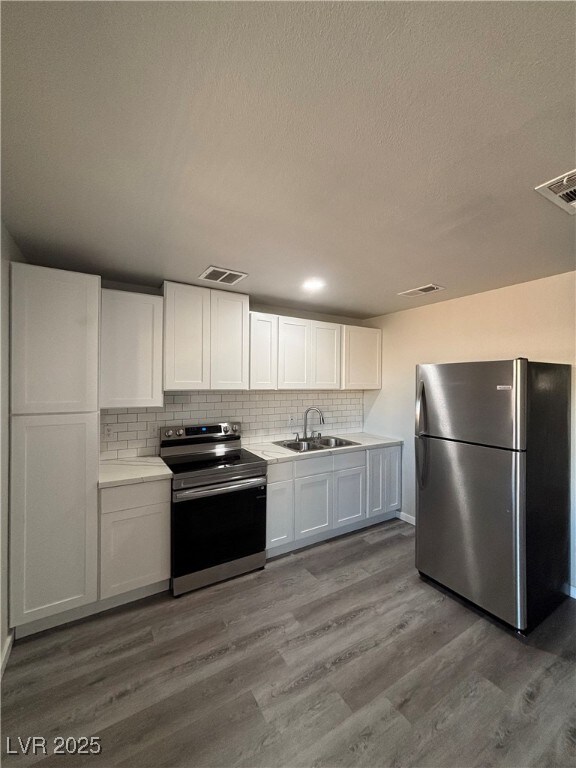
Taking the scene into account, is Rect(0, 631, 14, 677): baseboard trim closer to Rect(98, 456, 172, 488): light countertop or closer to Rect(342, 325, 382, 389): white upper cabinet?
Rect(98, 456, 172, 488): light countertop

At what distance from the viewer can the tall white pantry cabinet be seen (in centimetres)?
182

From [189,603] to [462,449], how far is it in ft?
7.51

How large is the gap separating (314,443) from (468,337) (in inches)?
75.7

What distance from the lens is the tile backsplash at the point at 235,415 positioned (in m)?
2.63

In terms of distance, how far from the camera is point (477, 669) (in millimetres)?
1709

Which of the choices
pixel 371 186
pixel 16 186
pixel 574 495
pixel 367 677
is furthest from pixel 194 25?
pixel 574 495

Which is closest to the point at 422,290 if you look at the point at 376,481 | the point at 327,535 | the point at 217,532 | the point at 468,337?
the point at 468,337

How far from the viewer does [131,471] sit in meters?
2.27

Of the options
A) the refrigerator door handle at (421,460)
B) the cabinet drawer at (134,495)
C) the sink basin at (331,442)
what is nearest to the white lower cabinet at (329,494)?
the sink basin at (331,442)

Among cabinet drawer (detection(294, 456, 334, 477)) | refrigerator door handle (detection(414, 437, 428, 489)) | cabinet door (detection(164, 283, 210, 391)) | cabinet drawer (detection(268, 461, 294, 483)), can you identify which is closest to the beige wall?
refrigerator door handle (detection(414, 437, 428, 489))

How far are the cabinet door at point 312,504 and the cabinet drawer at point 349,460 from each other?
143mm

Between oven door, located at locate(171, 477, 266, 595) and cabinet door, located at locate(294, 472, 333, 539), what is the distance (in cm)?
A: 40

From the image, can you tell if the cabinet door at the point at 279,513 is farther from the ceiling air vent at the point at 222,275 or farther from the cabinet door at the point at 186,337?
the ceiling air vent at the point at 222,275

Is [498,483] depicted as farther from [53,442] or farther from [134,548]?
[53,442]
